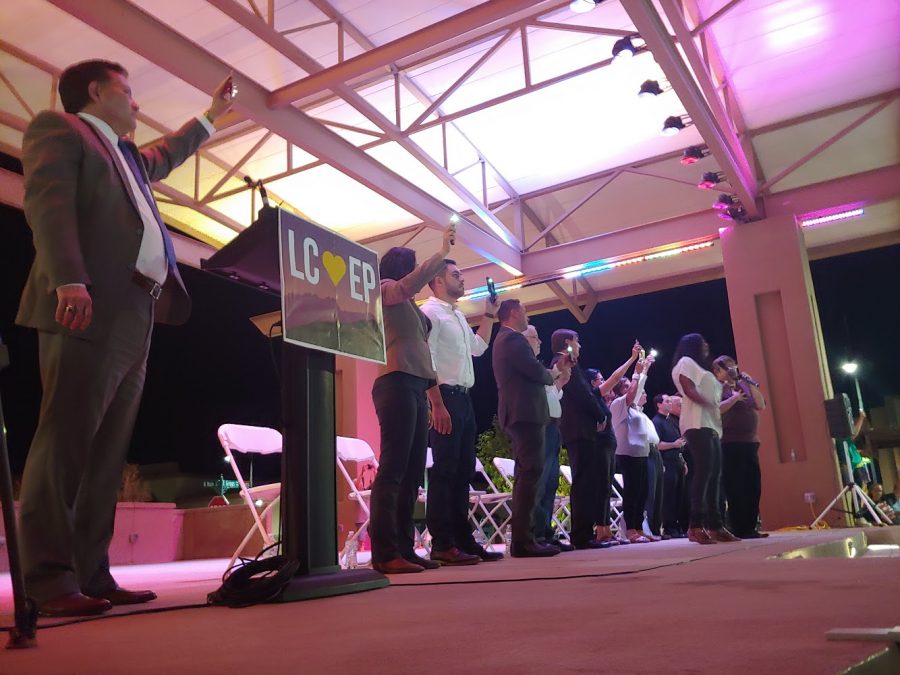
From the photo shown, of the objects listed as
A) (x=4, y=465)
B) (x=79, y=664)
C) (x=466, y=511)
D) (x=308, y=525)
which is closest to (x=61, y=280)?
(x=4, y=465)

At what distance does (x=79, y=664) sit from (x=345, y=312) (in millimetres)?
1215

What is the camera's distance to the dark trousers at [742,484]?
193 inches

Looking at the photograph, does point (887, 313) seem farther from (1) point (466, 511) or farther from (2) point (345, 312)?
(2) point (345, 312)

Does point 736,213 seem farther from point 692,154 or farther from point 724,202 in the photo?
point 692,154

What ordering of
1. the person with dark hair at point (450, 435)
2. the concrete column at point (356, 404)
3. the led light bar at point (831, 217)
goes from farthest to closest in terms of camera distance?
the concrete column at point (356, 404), the led light bar at point (831, 217), the person with dark hair at point (450, 435)

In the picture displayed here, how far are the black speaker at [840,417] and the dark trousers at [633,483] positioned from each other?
250cm

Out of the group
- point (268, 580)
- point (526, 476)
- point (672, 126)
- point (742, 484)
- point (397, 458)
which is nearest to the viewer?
point (268, 580)

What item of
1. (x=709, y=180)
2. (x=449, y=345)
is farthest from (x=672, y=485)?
(x=449, y=345)

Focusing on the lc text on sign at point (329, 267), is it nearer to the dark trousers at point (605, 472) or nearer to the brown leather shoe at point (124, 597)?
the brown leather shoe at point (124, 597)

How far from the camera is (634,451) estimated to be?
18.2ft

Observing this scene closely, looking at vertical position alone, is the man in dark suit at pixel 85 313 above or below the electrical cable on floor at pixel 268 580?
above

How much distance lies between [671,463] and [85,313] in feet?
18.9

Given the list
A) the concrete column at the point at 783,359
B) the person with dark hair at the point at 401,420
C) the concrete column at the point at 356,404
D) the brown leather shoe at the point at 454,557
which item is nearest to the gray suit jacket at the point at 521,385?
the brown leather shoe at the point at 454,557

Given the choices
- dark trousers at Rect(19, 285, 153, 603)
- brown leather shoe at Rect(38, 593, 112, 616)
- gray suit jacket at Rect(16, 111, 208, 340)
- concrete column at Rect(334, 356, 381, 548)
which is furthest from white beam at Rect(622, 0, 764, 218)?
concrete column at Rect(334, 356, 381, 548)
